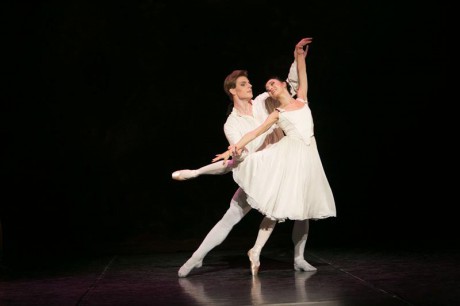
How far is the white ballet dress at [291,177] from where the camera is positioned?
3.69m

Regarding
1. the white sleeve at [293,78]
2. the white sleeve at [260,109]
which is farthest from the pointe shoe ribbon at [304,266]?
the white sleeve at [293,78]

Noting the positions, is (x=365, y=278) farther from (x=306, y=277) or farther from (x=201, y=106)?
(x=201, y=106)

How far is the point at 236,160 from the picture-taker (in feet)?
12.6

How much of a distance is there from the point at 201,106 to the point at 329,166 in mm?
1061

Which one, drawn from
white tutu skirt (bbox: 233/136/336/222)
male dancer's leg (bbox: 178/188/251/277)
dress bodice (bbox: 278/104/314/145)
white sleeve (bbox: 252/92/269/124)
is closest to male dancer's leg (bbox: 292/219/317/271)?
white tutu skirt (bbox: 233/136/336/222)

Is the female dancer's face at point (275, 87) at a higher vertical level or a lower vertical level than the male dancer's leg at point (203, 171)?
higher

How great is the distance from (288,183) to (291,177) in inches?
1.4

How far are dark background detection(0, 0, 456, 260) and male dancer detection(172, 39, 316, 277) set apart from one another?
1.14 metres

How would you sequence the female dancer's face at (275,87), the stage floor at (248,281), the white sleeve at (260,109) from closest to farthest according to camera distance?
Result: 1. the stage floor at (248,281)
2. the female dancer's face at (275,87)
3. the white sleeve at (260,109)

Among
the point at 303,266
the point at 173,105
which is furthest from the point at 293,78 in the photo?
the point at 173,105

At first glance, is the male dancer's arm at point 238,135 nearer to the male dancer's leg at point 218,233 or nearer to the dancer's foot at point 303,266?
the male dancer's leg at point 218,233

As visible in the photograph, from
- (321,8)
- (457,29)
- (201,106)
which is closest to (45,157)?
(201,106)

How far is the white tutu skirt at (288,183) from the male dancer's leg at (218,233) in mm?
182

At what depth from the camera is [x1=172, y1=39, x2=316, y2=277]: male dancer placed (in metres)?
3.85
